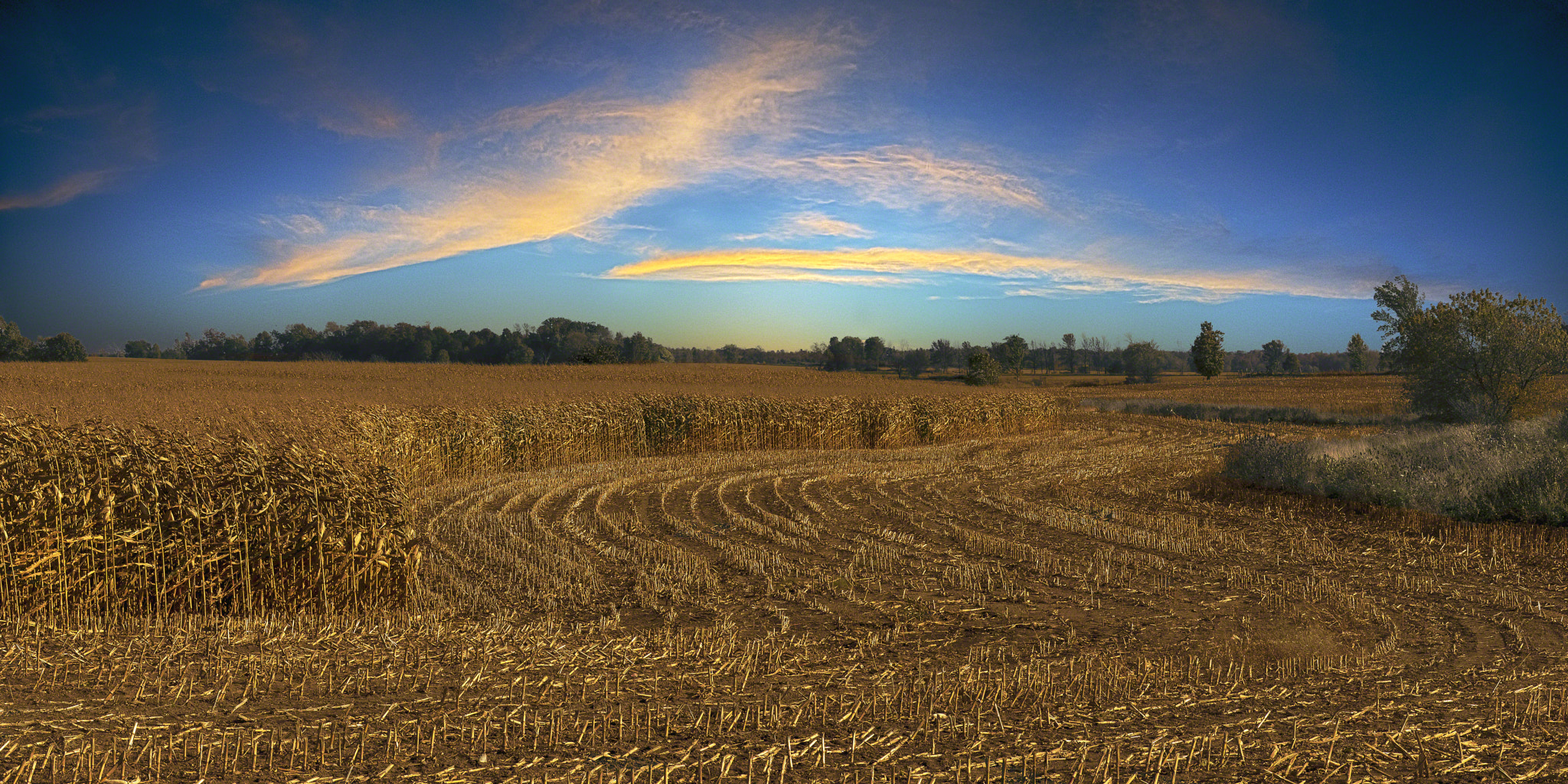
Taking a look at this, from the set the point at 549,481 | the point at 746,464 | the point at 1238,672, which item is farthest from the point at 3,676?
the point at 746,464

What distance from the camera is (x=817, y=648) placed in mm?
7254

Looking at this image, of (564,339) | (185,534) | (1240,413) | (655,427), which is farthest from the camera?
(564,339)

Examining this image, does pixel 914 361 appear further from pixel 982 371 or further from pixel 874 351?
pixel 982 371

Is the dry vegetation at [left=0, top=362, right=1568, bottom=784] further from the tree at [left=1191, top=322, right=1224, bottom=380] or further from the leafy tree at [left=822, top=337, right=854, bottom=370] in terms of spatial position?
the leafy tree at [left=822, top=337, right=854, bottom=370]

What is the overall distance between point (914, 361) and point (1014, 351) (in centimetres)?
1831

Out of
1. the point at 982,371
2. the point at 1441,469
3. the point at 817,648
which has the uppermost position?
the point at 982,371

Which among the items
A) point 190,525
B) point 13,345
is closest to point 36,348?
point 13,345

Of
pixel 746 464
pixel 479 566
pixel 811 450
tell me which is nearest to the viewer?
pixel 479 566

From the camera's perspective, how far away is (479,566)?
10523 mm

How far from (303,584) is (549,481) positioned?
9.21 m

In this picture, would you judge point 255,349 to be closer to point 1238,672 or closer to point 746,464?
point 746,464

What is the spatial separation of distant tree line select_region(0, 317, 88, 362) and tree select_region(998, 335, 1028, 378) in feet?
289

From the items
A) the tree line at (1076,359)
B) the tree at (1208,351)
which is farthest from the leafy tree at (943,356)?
the tree at (1208,351)

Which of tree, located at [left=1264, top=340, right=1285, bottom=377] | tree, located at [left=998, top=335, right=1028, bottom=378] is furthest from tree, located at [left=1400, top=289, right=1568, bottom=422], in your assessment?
tree, located at [left=1264, top=340, right=1285, bottom=377]
